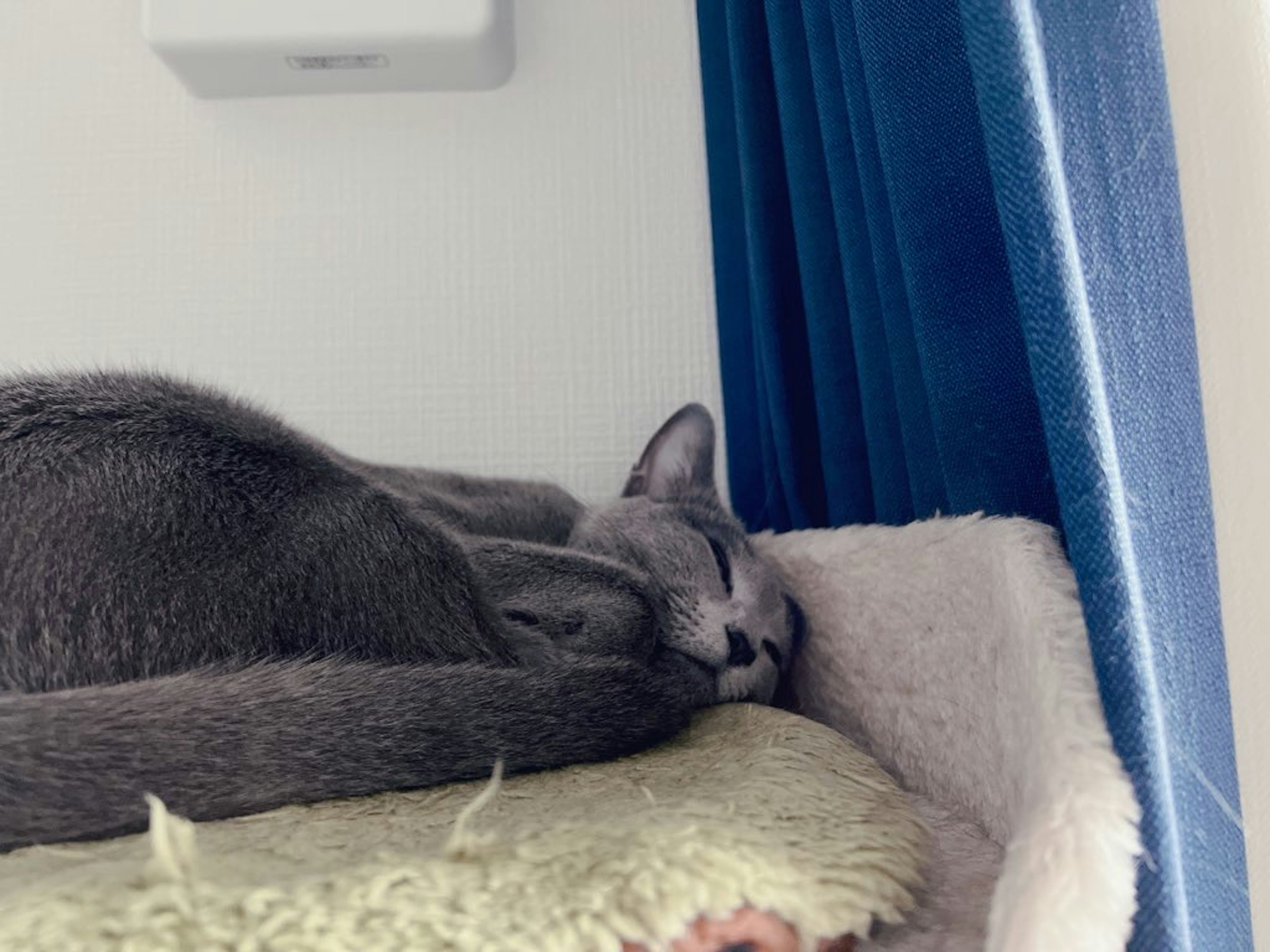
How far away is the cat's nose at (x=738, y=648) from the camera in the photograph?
3.28ft

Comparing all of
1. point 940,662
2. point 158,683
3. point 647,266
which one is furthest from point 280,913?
point 647,266

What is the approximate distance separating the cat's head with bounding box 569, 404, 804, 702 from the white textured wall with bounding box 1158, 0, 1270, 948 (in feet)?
1.68

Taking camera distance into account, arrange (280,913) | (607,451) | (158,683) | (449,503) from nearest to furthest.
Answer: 1. (280,913)
2. (158,683)
3. (449,503)
4. (607,451)

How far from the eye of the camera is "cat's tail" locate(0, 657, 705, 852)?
59cm

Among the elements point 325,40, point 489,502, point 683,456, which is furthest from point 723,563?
point 325,40

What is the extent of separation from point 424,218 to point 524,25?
34cm

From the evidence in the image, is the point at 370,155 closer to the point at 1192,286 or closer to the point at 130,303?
the point at 130,303

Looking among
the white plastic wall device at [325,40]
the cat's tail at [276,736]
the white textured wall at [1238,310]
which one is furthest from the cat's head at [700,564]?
the white plastic wall device at [325,40]

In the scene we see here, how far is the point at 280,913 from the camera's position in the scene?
1.41 ft

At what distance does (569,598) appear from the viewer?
3.02ft

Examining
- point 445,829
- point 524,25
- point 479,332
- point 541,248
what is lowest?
point 445,829

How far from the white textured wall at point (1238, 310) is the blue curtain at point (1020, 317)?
0.06ft

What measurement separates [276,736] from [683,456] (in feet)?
2.23

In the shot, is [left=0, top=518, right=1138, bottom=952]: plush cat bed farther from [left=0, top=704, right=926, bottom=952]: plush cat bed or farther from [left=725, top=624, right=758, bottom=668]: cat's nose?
[left=725, top=624, right=758, bottom=668]: cat's nose
